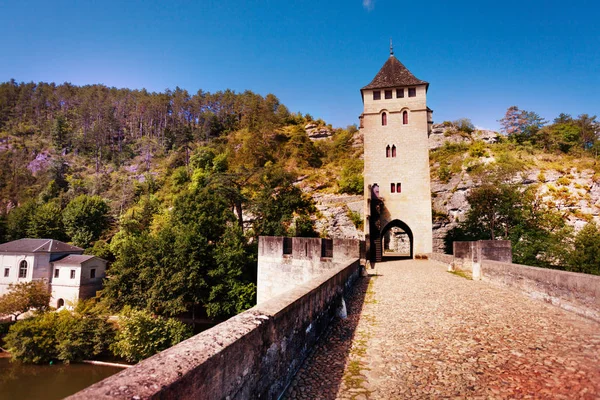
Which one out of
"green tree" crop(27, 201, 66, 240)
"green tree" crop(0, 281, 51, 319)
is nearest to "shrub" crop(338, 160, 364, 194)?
"green tree" crop(0, 281, 51, 319)

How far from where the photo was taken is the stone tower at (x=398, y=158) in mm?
22438

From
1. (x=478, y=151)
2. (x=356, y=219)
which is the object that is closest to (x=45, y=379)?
(x=356, y=219)

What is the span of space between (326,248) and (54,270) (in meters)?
32.4

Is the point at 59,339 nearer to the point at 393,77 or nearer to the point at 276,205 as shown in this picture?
the point at 276,205

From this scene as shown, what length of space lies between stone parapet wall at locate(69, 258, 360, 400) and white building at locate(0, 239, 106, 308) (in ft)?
117

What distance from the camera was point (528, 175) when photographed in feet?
88.8

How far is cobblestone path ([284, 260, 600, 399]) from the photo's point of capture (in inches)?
129

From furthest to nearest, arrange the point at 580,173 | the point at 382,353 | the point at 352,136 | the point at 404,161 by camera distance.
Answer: the point at 352,136, the point at 580,173, the point at 404,161, the point at 382,353

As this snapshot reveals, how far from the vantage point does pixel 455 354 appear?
4.15 meters

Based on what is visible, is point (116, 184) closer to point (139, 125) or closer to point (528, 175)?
point (139, 125)

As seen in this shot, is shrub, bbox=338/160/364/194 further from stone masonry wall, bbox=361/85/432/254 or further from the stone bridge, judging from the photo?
the stone bridge

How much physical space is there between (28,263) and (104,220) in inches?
534

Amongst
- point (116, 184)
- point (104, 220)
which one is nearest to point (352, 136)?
point (104, 220)

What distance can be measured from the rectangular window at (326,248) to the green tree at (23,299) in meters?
26.9
